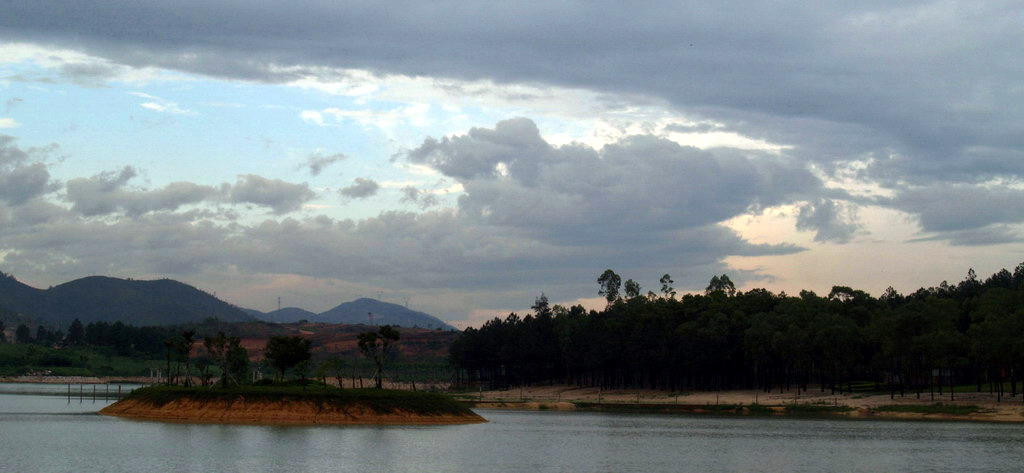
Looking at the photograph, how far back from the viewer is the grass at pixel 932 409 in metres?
128

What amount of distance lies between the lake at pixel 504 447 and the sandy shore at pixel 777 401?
28.5ft

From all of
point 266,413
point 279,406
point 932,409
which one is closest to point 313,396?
point 279,406

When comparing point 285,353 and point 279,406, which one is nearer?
point 279,406

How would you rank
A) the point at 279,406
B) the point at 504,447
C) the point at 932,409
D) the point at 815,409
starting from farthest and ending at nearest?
the point at 815,409, the point at 932,409, the point at 279,406, the point at 504,447

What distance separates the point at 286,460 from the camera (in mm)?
72438

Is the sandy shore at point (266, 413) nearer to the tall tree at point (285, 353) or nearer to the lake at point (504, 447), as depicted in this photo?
the lake at point (504, 447)

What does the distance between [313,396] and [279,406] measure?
351 centimetres

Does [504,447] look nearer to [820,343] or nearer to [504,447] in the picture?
[504,447]

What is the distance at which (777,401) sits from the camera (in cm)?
15162

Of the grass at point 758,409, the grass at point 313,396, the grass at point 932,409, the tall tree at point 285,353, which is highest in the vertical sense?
the tall tree at point 285,353

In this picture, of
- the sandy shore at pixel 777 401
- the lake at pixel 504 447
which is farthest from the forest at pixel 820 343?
the lake at pixel 504 447

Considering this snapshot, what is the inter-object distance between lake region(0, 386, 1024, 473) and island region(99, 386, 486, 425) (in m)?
3.60

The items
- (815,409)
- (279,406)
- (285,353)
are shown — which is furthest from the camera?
(815,409)

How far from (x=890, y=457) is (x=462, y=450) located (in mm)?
34749
